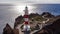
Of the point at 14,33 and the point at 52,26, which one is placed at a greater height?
the point at 52,26

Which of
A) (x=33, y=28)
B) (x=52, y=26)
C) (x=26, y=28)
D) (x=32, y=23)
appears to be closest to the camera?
(x=52, y=26)

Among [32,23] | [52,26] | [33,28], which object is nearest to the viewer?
[52,26]

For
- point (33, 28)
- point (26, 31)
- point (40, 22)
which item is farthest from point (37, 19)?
point (26, 31)

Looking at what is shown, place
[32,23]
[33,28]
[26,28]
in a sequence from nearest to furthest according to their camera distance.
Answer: [26,28] → [33,28] → [32,23]

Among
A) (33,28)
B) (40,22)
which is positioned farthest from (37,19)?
(33,28)

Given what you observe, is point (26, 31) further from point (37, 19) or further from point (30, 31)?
point (37, 19)

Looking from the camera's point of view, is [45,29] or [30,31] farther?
[30,31]

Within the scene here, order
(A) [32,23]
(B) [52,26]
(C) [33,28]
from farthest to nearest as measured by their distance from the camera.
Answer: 1. (A) [32,23]
2. (C) [33,28]
3. (B) [52,26]

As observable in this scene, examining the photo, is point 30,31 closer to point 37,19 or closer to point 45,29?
point 45,29

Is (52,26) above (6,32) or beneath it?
above
